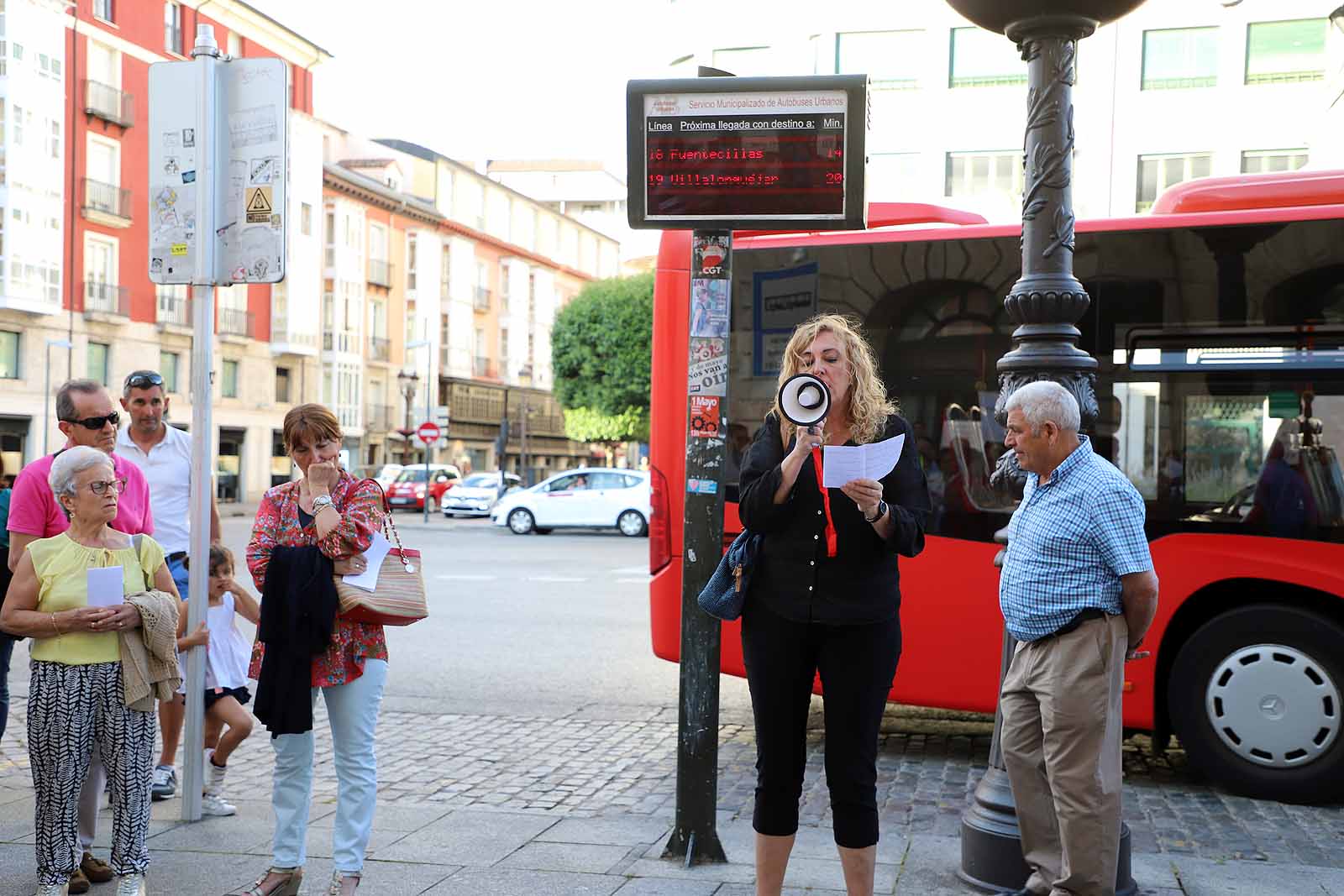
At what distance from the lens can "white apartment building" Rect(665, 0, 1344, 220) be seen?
110 ft

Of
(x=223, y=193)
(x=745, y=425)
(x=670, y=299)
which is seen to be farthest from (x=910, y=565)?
(x=223, y=193)

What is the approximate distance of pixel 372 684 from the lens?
14.5 ft

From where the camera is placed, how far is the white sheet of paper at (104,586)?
4.39 meters

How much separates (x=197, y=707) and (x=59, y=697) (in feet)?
3.98

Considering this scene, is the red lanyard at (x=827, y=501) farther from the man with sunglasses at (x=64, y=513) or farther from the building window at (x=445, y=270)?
the building window at (x=445, y=270)

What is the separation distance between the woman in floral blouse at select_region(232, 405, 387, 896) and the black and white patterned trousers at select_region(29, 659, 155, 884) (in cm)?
47

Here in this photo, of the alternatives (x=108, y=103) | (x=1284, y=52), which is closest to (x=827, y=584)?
(x=1284, y=52)

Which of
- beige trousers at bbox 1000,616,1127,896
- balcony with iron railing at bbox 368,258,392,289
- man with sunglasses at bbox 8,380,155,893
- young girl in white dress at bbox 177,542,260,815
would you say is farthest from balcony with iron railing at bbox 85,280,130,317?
beige trousers at bbox 1000,616,1127,896

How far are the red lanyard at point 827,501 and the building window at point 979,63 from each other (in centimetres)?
3398

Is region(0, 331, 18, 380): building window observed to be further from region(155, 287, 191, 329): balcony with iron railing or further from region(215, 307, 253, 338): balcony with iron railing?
region(215, 307, 253, 338): balcony with iron railing

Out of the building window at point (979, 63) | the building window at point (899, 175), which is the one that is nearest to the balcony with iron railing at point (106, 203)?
the building window at point (899, 175)

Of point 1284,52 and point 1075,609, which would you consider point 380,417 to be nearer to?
point 1284,52

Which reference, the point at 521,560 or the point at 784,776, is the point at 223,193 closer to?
the point at 784,776

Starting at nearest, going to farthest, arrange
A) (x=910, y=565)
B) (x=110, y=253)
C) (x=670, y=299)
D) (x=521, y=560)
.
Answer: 1. (x=910, y=565)
2. (x=670, y=299)
3. (x=521, y=560)
4. (x=110, y=253)
